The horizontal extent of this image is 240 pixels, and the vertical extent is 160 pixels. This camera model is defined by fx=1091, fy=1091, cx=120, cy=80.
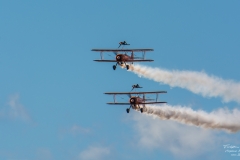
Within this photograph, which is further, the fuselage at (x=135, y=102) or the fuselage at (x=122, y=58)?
the fuselage at (x=122, y=58)

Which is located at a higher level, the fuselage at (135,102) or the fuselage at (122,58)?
the fuselage at (122,58)

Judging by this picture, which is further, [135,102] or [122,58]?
[122,58]

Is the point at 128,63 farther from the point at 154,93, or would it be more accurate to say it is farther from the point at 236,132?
the point at 236,132

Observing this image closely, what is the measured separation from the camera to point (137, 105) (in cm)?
12912

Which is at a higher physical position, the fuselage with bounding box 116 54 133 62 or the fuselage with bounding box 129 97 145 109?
the fuselage with bounding box 116 54 133 62

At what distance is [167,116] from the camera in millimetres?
132500

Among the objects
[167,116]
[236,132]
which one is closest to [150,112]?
[167,116]

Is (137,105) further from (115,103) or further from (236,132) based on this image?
(236,132)

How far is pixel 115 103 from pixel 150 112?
4.86 m

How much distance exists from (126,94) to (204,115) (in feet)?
33.2

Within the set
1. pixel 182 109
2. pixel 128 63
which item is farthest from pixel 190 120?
pixel 128 63

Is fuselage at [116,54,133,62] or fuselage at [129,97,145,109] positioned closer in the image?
fuselage at [129,97,145,109]

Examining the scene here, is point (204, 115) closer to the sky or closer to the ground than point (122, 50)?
closer to the ground

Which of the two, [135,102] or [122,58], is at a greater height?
[122,58]
